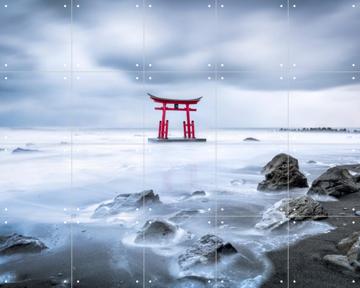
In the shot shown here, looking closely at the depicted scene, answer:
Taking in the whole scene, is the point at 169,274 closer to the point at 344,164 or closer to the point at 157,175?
the point at 157,175

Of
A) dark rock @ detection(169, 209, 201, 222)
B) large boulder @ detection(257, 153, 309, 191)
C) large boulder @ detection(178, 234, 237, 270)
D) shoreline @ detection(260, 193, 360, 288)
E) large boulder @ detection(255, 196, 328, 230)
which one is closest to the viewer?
shoreline @ detection(260, 193, 360, 288)

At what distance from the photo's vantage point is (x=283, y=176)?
5004mm

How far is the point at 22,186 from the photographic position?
16.1 feet

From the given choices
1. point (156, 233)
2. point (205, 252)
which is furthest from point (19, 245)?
point (205, 252)

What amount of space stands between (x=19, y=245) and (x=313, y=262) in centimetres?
325

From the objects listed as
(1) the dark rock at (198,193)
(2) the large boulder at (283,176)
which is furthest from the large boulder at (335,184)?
(1) the dark rock at (198,193)

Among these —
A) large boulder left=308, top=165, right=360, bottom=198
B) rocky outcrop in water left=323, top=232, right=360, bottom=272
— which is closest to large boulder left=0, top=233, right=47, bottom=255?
rocky outcrop in water left=323, top=232, right=360, bottom=272

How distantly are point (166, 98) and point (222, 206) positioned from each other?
1723mm

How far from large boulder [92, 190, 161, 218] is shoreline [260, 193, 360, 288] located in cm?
172

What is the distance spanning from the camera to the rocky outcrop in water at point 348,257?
311 cm

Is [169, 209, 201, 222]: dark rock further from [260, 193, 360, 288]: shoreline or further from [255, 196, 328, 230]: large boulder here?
[260, 193, 360, 288]: shoreline

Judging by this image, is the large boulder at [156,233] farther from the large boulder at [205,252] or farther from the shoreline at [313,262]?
the shoreline at [313,262]

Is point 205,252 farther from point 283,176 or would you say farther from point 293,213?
point 283,176

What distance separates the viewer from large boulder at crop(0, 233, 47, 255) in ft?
12.3
